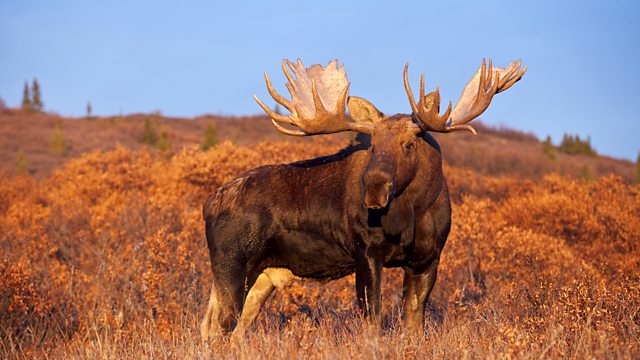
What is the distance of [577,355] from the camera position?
14.0 feet

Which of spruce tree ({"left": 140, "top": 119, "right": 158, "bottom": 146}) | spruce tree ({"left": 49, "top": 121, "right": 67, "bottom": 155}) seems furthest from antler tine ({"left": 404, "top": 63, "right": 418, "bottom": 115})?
spruce tree ({"left": 140, "top": 119, "right": 158, "bottom": 146})

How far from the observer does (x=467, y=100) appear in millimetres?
6539

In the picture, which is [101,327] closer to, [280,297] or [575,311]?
[280,297]

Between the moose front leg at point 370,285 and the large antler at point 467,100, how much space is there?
1190 millimetres

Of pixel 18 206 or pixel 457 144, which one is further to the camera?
pixel 457 144

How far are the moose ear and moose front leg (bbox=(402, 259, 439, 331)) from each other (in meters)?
1.34

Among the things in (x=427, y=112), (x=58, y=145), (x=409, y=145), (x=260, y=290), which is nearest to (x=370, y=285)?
(x=409, y=145)

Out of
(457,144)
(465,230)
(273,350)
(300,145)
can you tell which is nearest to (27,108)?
(457,144)

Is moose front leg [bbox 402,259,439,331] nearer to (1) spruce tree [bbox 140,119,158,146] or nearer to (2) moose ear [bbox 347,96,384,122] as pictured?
(2) moose ear [bbox 347,96,384,122]

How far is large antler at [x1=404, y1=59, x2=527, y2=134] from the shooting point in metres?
6.04

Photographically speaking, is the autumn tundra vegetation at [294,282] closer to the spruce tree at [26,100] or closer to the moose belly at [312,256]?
the moose belly at [312,256]

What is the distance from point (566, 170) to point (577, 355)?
107ft

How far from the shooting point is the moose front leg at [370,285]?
595 centimetres

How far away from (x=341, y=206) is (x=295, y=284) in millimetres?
3000
